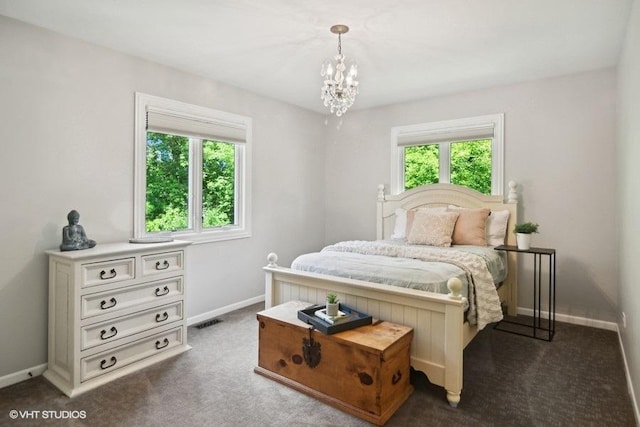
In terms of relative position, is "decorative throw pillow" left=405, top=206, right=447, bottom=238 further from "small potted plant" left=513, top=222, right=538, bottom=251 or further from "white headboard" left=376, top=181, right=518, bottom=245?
"small potted plant" left=513, top=222, right=538, bottom=251

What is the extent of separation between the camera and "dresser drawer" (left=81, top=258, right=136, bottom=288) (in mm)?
2357

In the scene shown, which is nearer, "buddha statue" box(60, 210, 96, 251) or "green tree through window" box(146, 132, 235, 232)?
"buddha statue" box(60, 210, 96, 251)

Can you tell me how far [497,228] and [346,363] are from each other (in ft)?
7.69

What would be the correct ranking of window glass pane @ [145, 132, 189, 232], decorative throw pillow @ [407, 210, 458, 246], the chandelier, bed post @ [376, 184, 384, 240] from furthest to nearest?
bed post @ [376, 184, 384, 240] → decorative throw pillow @ [407, 210, 458, 246] → window glass pane @ [145, 132, 189, 232] → the chandelier

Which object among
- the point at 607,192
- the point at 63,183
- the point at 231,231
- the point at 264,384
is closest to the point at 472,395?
the point at 264,384

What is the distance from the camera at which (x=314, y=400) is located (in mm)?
2176

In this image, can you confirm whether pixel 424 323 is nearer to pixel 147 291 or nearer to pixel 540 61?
pixel 147 291

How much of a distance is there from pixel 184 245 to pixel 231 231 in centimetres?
102

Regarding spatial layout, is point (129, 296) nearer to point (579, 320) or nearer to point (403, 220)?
point (403, 220)

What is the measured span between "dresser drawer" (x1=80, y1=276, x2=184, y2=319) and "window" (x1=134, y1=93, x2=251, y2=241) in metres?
0.60

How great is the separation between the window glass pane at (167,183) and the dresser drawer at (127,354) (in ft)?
3.24

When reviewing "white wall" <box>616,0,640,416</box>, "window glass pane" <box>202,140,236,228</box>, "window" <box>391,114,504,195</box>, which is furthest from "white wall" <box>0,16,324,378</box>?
"white wall" <box>616,0,640,416</box>

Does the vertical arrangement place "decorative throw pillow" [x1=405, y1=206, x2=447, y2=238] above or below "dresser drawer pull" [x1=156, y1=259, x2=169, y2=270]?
above

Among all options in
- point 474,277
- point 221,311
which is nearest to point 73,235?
point 221,311
